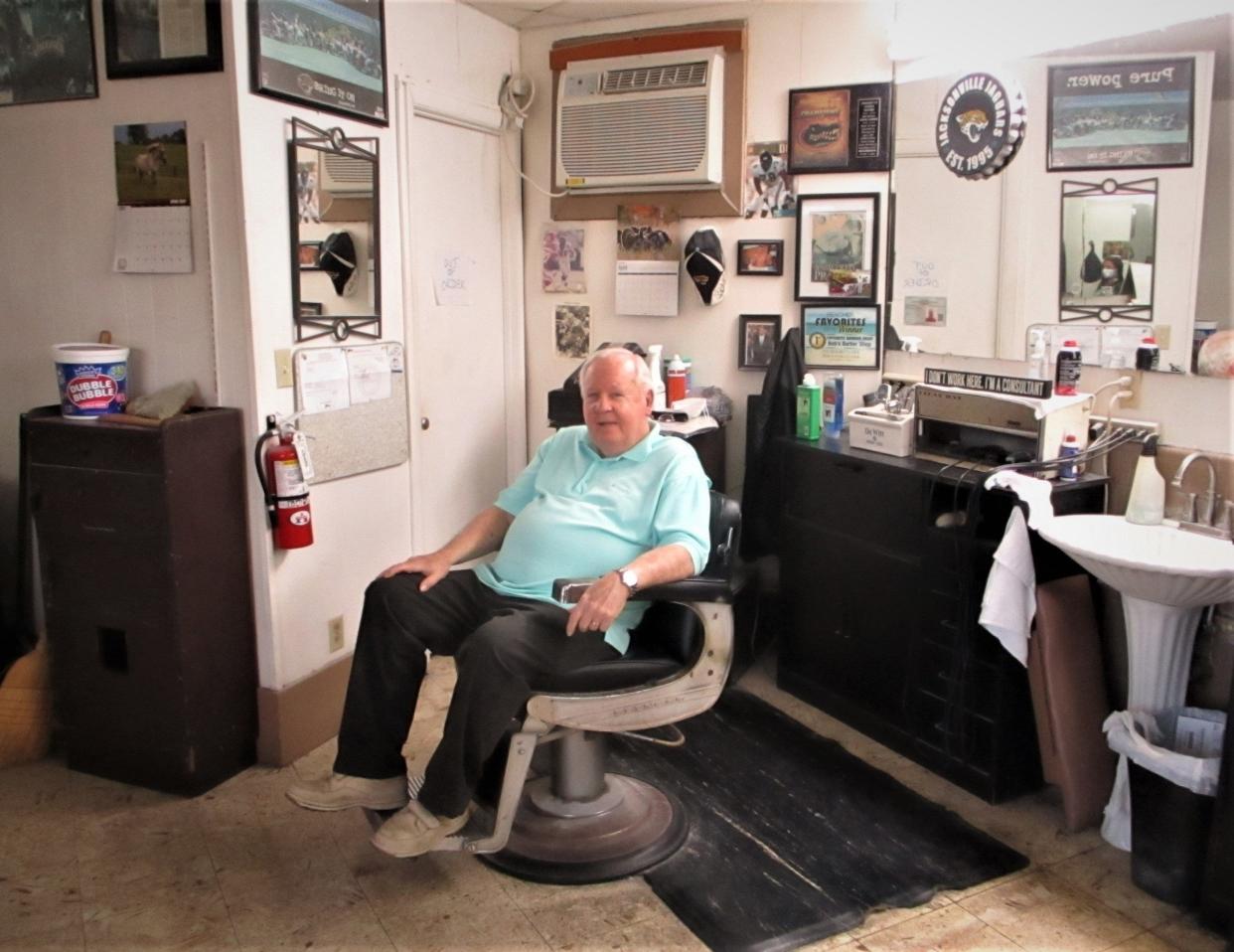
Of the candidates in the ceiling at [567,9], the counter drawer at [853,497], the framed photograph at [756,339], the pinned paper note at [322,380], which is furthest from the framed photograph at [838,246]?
the pinned paper note at [322,380]

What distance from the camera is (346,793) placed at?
7.27 feet

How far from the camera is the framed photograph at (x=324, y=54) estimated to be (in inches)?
99.5

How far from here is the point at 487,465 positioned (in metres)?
3.79

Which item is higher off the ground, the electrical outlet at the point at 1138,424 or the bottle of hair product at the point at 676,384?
the bottle of hair product at the point at 676,384

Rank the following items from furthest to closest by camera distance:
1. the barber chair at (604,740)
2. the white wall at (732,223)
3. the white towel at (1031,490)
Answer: the white wall at (732,223), the white towel at (1031,490), the barber chair at (604,740)

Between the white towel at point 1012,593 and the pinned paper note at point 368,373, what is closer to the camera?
the white towel at point 1012,593

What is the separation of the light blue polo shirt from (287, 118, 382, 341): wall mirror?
86 centimetres

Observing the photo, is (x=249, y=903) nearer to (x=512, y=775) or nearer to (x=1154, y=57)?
(x=512, y=775)

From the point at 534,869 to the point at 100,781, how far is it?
49.5 inches

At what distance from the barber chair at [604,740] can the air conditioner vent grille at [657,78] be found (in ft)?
5.46

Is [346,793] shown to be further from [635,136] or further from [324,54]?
[635,136]

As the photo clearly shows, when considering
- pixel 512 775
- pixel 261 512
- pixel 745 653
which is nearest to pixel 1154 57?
pixel 745 653

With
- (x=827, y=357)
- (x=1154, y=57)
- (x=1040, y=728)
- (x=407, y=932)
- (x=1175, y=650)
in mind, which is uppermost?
(x=1154, y=57)

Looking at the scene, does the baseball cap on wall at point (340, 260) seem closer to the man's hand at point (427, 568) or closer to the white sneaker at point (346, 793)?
the man's hand at point (427, 568)
